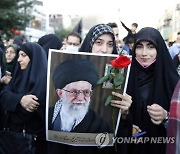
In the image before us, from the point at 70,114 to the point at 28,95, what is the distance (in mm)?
658

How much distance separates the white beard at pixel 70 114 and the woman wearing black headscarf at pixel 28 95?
1.73 feet

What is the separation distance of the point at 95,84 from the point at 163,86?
1.95ft

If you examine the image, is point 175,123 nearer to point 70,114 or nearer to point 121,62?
point 121,62

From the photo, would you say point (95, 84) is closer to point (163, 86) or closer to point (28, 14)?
point (163, 86)

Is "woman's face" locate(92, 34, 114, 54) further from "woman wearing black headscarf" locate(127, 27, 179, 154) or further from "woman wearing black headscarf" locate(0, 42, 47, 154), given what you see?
"woman wearing black headscarf" locate(0, 42, 47, 154)

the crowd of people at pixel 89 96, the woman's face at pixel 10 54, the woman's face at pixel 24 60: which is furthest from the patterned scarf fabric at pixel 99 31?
the woman's face at pixel 10 54

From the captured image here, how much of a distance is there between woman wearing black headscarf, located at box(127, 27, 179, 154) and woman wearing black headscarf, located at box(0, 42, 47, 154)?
81cm

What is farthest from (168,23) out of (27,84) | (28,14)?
(27,84)

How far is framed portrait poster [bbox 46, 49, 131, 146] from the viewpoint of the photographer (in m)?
2.29

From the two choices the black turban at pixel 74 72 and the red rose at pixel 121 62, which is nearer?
the red rose at pixel 121 62

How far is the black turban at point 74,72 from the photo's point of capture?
7.55 ft

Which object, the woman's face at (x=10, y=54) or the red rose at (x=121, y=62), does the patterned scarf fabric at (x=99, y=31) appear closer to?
the red rose at (x=121, y=62)

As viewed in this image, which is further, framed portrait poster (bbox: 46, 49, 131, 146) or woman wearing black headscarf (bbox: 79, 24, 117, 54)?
woman wearing black headscarf (bbox: 79, 24, 117, 54)

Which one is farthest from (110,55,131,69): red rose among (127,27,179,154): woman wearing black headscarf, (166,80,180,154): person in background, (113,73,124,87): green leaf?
(127,27,179,154): woman wearing black headscarf
